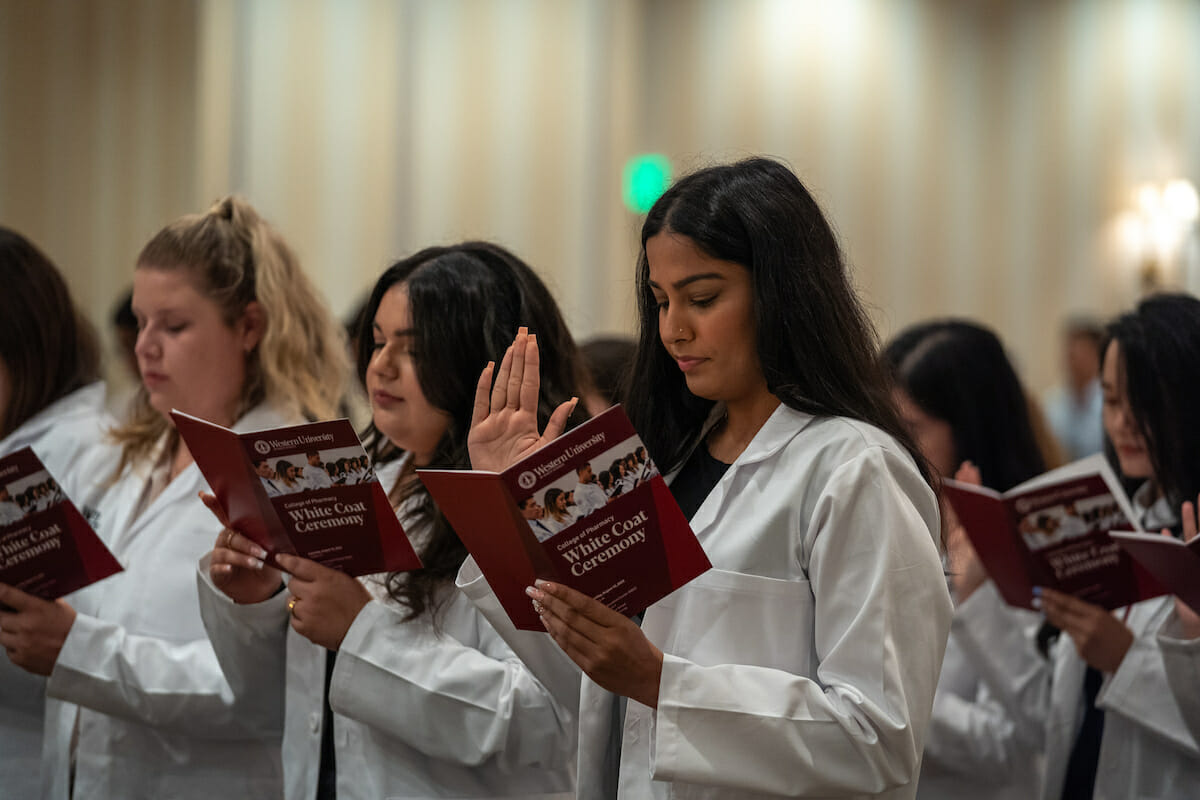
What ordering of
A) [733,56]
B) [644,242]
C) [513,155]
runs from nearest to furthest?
[644,242] < [513,155] < [733,56]

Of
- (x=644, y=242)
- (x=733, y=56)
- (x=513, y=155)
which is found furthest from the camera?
(x=733, y=56)

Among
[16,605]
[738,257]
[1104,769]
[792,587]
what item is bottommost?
[1104,769]

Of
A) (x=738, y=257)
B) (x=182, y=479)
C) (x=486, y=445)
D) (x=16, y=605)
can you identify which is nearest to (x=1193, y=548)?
(x=738, y=257)

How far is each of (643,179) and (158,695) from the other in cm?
508

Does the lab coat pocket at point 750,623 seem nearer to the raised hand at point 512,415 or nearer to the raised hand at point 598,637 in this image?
the raised hand at point 598,637

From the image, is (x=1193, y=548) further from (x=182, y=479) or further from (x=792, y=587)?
(x=182, y=479)

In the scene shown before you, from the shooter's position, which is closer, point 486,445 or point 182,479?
point 486,445

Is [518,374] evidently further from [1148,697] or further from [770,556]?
[1148,697]

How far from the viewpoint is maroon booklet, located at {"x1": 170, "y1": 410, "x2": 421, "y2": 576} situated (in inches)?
73.9

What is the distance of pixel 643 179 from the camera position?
6.94 m

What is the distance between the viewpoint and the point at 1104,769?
92.8 inches

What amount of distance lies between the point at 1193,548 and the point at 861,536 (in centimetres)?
70

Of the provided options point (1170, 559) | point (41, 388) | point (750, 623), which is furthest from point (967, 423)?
point (41, 388)

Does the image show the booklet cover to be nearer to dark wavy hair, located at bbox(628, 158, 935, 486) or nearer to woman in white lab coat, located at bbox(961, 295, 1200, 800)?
woman in white lab coat, located at bbox(961, 295, 1200, 800)
